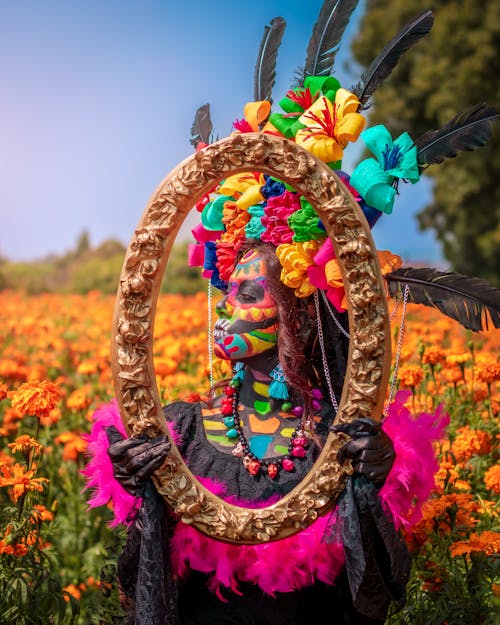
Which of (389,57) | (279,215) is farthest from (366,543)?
(389,57)

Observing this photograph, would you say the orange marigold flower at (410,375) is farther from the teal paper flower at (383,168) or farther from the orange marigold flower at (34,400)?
the orange marigold flower at (34,400)

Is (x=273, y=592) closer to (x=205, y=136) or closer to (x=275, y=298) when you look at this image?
(x=275, y=298)

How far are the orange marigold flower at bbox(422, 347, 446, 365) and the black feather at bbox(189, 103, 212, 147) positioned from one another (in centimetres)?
138

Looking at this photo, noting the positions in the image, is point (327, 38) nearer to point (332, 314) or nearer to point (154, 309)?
point (332, 314)

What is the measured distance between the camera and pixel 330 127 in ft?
7.74

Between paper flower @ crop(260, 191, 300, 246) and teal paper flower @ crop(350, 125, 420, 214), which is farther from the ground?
teal paper flower @ crop(350, 125, 420, 214)

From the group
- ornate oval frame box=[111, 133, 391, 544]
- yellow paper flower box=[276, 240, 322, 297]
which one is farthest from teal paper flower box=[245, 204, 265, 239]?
ornate oval frame box=[111, 133, 391, 544]

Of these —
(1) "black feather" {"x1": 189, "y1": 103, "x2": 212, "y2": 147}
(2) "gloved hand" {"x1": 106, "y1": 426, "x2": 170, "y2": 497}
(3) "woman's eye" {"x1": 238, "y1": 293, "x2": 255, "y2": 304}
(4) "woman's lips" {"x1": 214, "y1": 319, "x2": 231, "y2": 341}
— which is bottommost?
(2) "gloved hand" {"x1": 106, "y1": 426, "x2": 170, "y2": 497}

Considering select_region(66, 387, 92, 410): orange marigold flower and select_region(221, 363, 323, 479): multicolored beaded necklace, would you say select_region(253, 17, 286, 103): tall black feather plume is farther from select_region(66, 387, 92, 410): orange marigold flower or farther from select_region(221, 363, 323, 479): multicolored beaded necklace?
select_region(66, 387, 92, 410): orange marigold flower

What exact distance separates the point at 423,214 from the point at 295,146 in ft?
45.6

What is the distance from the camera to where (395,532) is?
2.13 metres

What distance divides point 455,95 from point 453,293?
1082 cm

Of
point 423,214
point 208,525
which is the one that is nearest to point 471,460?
point 208,525

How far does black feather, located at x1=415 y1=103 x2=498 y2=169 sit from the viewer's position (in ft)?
8.14
